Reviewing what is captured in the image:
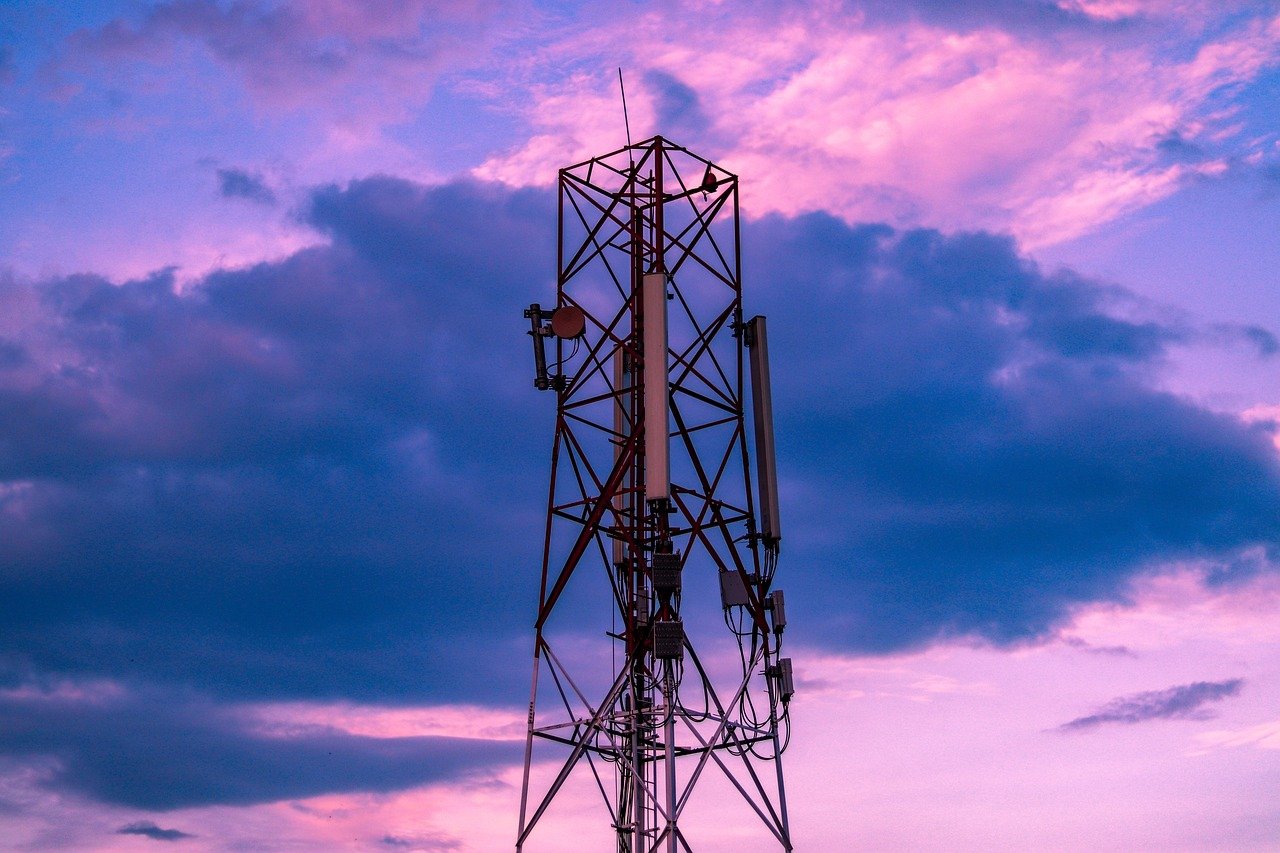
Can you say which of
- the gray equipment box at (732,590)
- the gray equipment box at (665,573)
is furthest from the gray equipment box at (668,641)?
the gray equipment box at (732,590)

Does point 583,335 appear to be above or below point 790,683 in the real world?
above

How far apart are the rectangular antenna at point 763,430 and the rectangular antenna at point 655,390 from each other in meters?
4.30

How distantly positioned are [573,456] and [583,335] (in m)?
3.89

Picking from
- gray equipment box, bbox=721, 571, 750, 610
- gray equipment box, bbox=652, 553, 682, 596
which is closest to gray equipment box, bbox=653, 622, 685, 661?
gray equipment box, bbox=652, 553, 682, 596

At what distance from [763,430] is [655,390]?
18.4 ft

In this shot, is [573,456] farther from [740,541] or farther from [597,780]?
[597,780]

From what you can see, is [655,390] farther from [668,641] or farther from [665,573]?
[668,641]

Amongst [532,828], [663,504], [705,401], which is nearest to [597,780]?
[532,828]

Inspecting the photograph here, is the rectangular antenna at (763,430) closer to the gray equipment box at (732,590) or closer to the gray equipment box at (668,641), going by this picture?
the gray equipment box at (732,590)

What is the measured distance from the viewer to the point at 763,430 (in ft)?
164

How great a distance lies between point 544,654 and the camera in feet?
153

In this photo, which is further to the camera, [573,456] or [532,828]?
[573,456]

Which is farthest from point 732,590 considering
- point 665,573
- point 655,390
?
point 655,390

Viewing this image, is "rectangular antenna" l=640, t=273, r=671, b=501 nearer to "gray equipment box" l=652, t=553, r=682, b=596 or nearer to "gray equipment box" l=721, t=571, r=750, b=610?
"gray equipment box" l=652, t=553, r=682, b=596
